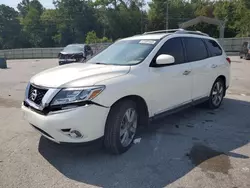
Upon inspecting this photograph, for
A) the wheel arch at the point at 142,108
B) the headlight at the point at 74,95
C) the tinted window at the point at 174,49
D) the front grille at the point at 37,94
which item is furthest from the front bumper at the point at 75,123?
the tinted window at the point at 174,49

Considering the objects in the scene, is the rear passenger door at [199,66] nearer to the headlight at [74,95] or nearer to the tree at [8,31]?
the headlight at [74,95]

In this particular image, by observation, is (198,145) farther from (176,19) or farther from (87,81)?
(176,19)

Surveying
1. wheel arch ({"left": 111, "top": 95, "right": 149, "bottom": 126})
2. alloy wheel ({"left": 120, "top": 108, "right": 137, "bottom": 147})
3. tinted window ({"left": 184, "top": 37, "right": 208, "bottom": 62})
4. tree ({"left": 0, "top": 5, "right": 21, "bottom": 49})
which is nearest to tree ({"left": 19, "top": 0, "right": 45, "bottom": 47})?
tree ({"left": 0, "top": 5, "right": 21, "bottom": 49})

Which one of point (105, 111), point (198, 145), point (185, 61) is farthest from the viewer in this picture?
point (185, 61)

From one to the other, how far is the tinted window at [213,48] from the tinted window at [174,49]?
4.24 feet

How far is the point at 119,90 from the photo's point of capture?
391 centimetres

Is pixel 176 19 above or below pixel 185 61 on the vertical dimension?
above

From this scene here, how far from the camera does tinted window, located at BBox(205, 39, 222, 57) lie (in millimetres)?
6383

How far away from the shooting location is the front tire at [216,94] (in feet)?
21.3

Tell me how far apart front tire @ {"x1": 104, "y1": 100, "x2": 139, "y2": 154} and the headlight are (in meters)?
0.42

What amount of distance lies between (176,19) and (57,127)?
200 ft

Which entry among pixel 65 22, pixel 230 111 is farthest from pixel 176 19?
pixel 230 111

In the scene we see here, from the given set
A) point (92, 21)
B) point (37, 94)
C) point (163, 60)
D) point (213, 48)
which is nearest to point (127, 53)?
point (163, 60)

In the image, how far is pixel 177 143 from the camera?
4582 millimetres
